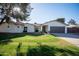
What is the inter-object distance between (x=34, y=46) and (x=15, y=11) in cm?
76

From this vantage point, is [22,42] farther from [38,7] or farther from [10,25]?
[38,7]

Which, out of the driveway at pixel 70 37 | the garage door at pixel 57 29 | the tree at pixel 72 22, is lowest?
the driveway at pixel 70 37

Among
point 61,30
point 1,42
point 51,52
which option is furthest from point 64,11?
point 1,42

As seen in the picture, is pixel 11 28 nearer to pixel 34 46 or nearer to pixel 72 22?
pixel 34 46

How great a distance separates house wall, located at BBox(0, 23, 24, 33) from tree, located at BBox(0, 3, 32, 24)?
0.09m

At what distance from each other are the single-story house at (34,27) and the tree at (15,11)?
11 centimetres

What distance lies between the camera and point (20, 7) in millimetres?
4953

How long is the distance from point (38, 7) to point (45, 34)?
53 cm

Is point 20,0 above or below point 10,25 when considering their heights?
above

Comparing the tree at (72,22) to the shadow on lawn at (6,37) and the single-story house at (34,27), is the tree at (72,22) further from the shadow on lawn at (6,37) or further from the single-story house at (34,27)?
the shadow on lawn at (6,37)

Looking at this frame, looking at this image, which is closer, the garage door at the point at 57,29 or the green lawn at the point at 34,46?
the green lawn at the point at 34,46

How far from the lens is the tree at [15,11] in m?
4.92

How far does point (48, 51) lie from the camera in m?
4.88

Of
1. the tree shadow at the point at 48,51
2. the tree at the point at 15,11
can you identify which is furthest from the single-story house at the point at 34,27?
the tree shadow at the point at 48,51
